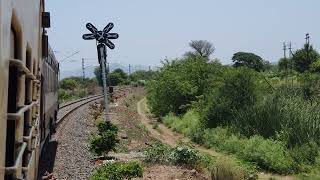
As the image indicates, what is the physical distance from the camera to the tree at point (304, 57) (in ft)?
237

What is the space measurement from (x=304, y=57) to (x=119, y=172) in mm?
66387

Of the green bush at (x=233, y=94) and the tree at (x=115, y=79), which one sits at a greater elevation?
the tree at (x=115, y=79)

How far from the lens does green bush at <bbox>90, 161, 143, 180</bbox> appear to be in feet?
34.9

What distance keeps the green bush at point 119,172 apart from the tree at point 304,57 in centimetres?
6334

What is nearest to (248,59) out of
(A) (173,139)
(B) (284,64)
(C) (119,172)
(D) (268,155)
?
(B) (284,64)

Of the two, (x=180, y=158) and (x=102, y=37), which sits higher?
(x=102, y=37)

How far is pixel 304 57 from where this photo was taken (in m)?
73.4

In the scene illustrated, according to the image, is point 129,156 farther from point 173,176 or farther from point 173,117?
point 173,117

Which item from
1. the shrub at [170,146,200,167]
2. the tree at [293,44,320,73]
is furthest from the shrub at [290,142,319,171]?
the tree at [293,44,320,73]

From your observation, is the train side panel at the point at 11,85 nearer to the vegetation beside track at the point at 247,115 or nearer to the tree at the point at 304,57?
the vegetation beside track at the point at 247,115

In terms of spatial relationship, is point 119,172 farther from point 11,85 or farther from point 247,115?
point 247,115

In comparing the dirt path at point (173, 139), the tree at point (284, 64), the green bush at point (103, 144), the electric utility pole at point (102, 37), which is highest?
the tree at point (284, 64)

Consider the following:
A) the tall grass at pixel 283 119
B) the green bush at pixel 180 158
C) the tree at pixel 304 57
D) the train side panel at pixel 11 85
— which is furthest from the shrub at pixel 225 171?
the tree at pixel 304 57

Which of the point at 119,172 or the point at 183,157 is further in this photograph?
the point at 183,157
